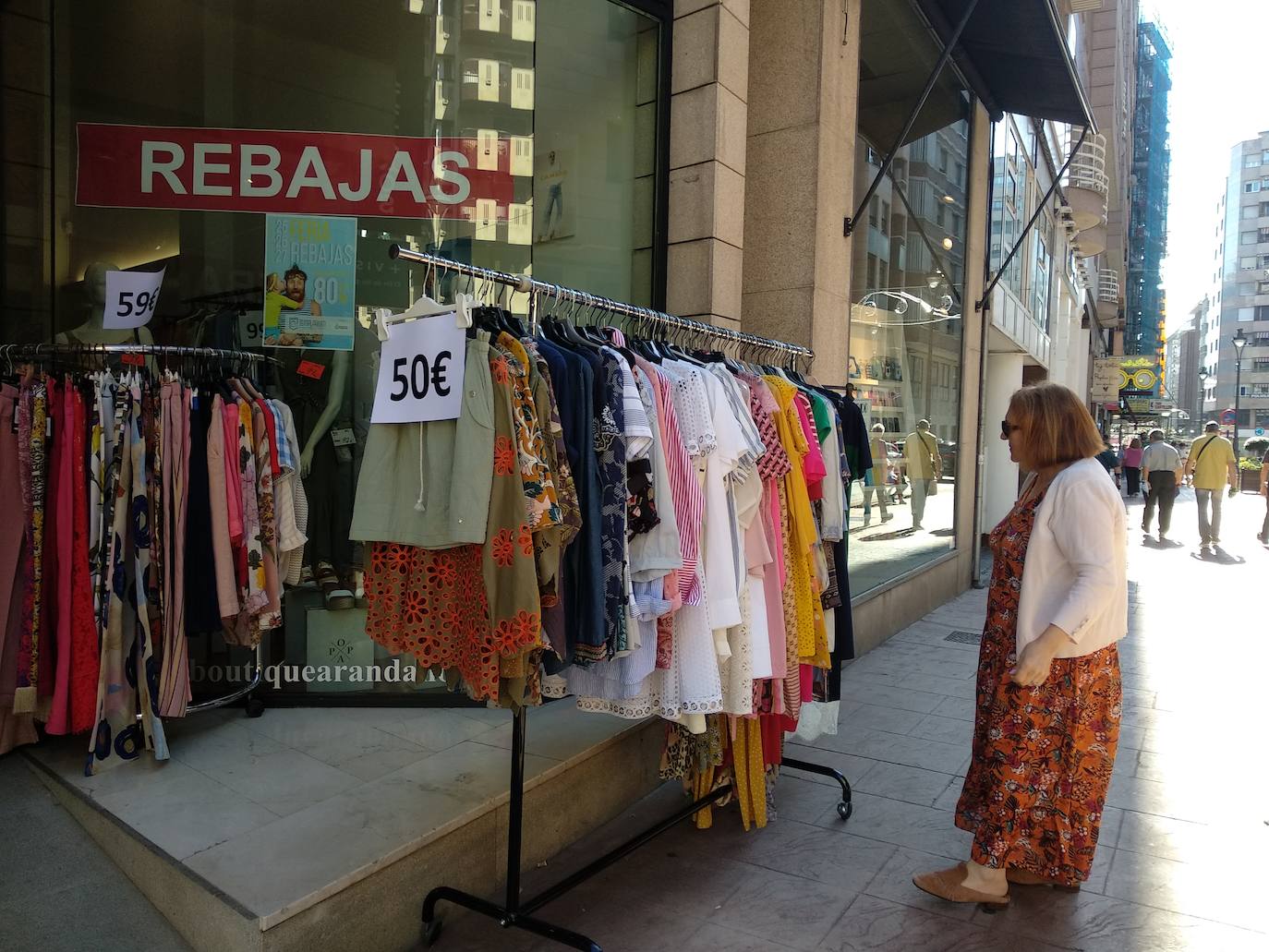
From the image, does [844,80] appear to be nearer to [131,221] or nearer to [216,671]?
[131,221]

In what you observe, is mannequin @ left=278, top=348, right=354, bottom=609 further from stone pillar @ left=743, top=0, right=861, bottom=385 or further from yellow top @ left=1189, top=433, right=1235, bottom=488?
yellow top @ left=1189, top=433, right=1235, bottom=488

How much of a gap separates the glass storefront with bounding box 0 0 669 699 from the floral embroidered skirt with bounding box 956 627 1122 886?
2.67m

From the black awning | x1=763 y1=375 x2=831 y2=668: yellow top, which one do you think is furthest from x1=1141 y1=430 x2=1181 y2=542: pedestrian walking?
x1=763 y1=375 x2=831 y2=668: yellow top

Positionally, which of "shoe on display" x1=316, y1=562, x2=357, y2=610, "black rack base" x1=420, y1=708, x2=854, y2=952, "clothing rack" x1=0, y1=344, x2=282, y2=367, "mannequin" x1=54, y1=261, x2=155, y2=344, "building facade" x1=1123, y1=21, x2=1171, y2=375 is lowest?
"black rack base" x1=420, y1=708, x2=854, y2=952

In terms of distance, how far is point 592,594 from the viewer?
2.68 metres

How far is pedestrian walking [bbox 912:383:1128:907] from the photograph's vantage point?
2.92 meters

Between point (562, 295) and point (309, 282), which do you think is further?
point (309, 282)

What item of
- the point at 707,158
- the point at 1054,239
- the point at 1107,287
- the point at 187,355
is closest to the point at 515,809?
the point at 187,355

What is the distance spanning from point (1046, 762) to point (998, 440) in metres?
11.6

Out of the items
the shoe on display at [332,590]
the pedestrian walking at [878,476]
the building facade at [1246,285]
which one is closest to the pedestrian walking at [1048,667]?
the shoe on display at [332,590]

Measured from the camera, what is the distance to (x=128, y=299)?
410 centimetres

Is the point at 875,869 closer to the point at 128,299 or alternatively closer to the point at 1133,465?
the point at 128,299

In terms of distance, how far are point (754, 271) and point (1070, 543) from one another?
3.19 m

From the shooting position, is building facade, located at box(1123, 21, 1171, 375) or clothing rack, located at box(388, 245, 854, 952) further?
building facade, located at box(1123, 21, 1171, 375)
